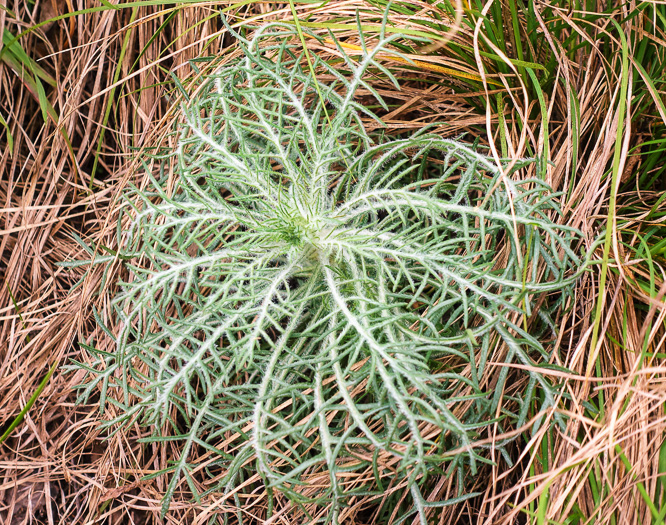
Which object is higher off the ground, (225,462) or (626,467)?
(626,467)

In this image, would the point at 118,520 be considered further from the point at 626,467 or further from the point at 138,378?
the point at 626,467

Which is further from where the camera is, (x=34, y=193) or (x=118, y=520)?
(x=34, y=193)

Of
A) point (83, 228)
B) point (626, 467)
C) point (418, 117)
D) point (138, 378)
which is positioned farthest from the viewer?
point (83, 228)

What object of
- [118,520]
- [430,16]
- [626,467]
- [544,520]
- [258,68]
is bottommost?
[118,520]

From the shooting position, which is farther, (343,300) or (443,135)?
(443,135)

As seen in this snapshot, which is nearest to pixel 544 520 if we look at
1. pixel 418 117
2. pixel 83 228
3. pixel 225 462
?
pixel 225 462
